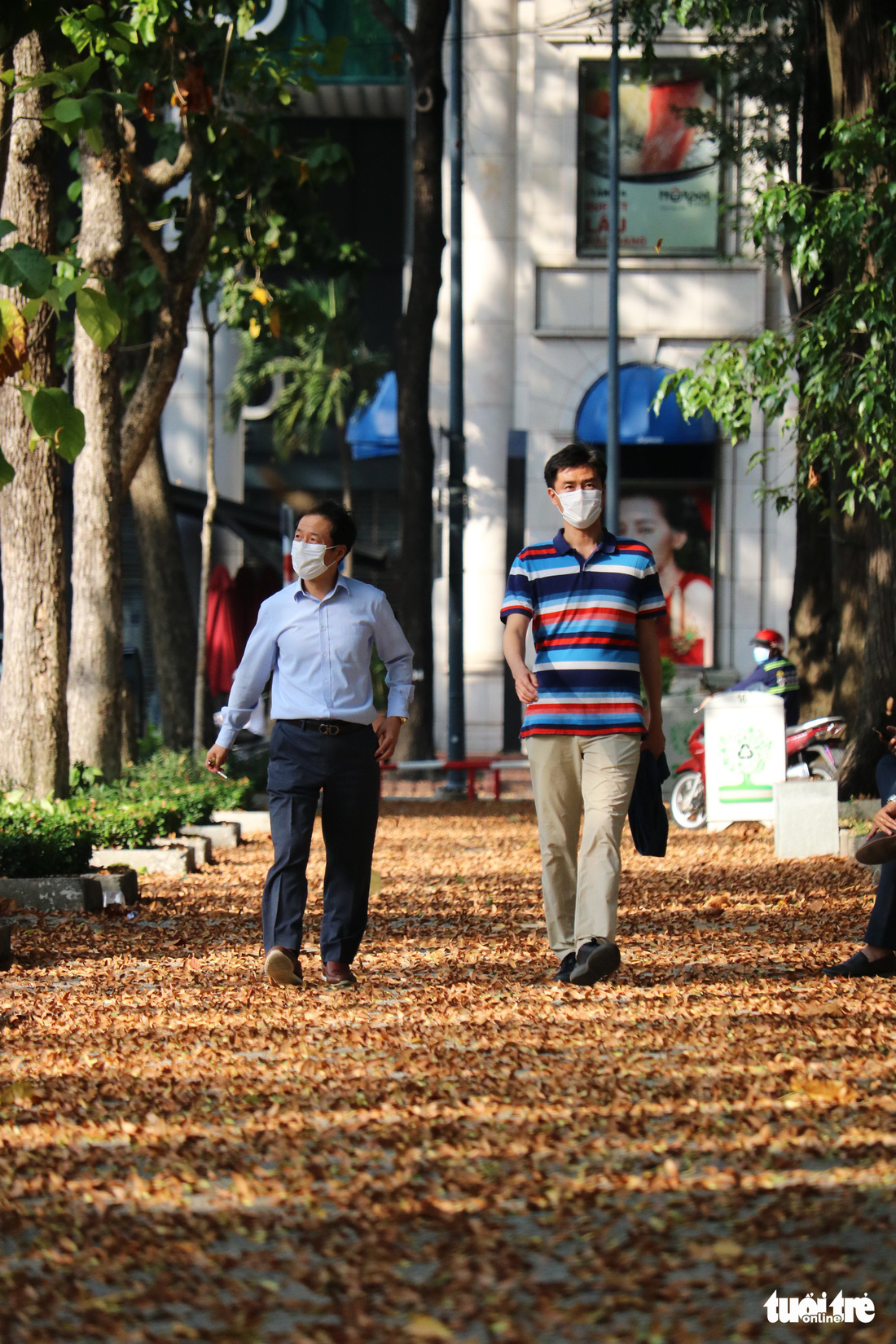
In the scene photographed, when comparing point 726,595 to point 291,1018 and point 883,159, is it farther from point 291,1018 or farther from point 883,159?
point 291,1018

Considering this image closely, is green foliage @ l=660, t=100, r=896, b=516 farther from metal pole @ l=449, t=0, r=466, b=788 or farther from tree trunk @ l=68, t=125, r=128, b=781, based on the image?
metal pole @ l=449, t=0, r=466, b=788

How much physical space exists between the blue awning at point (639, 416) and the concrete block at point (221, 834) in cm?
1354

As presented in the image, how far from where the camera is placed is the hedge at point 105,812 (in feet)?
31.5

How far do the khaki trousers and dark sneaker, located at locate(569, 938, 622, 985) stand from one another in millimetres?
39

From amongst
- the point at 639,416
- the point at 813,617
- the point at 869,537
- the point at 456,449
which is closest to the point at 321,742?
the point at 869,537

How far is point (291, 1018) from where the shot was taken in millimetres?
6191

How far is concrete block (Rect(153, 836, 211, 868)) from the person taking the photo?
12.2m

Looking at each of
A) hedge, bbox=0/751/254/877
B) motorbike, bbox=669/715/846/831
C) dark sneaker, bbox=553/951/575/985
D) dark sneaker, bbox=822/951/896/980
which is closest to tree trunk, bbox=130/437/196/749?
hedge, bbox=0/751/254/877

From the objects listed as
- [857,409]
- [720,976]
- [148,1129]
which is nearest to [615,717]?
[720,976]

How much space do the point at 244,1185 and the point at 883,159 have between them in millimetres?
9738

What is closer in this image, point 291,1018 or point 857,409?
point 291,1018

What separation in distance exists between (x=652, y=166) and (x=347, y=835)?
73.1 feet

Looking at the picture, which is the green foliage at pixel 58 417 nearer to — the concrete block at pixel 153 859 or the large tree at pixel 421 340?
the concrete block at pixel 153 859

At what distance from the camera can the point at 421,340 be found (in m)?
21.7
